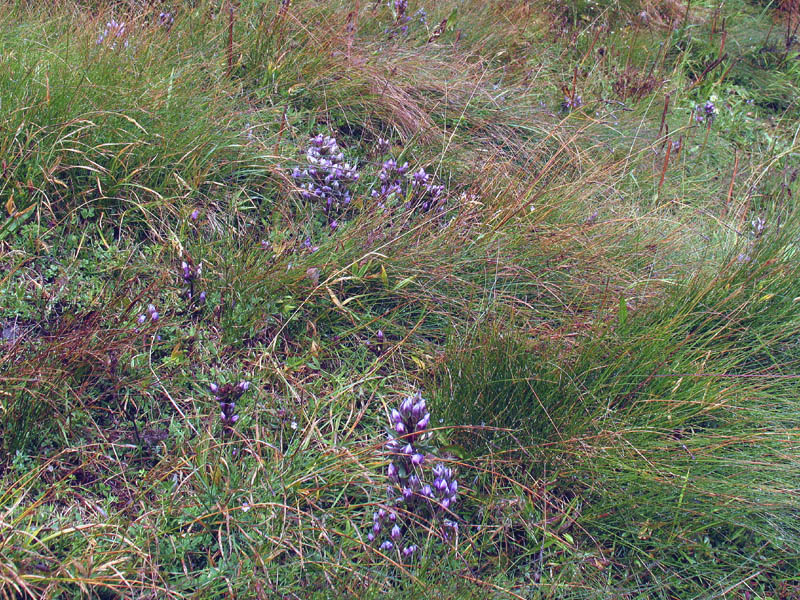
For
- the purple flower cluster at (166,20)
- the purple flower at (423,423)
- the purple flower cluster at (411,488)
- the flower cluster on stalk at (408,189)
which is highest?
the purple flower cluster at (166,20)

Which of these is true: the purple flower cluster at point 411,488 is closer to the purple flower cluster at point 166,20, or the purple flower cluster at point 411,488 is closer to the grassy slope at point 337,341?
the grassy slope at point 337,341

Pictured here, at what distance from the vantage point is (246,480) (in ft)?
6.15

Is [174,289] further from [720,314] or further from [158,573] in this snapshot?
[720,314]

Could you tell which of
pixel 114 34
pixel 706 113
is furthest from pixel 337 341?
pixel 706 113

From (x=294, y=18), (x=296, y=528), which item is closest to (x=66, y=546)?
(x=296, y=528)

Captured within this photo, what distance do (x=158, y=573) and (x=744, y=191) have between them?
137 inches

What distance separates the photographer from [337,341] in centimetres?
240

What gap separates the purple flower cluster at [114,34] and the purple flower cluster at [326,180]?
896 millimetres

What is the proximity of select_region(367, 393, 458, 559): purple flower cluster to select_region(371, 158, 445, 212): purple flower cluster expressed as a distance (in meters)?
1.10

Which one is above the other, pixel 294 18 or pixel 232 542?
pixel 294 18

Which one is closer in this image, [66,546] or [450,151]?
[66,546]

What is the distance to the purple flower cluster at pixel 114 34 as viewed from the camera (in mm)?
2881

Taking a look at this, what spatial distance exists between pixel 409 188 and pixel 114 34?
142cm

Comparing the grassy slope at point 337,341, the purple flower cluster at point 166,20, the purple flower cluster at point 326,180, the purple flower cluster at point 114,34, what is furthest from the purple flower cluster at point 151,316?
the purple flower cluster at point 166,20
